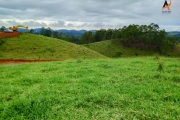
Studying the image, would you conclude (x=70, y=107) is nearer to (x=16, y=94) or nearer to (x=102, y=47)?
(x=16, y=94)

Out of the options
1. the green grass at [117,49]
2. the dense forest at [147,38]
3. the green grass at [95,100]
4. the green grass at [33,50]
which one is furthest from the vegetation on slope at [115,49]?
the green grass at [95,100]

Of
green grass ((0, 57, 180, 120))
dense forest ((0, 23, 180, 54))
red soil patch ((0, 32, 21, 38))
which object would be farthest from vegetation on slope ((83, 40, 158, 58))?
green grass ((0, 57, 180, 120))

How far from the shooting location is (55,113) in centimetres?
392

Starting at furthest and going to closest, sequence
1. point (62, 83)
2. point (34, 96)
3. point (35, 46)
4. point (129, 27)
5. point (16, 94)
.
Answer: point (129, 27) < point (35, 46) < point (62, 83) < point (16, 94) < point (34, 96)

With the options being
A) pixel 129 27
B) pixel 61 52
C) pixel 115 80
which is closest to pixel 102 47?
pixel 129 27

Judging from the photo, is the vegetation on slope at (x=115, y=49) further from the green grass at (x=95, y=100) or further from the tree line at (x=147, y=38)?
the green grass at (x=95, y=100)

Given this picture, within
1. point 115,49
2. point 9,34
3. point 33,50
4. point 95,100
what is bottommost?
point 115,49

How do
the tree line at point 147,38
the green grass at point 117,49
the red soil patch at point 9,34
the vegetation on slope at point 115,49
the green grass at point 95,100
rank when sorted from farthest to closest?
the tree line at point 147,38 < the green grass at point 117,49 < the vegetation on slope at point 115,49 < the red soil patch at point 9,34 < the green grass at point 95,100

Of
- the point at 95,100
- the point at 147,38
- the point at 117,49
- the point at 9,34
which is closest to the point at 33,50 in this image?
the point at 9,34

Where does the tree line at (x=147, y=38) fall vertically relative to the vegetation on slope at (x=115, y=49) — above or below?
above

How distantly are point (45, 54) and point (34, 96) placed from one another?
26.0m

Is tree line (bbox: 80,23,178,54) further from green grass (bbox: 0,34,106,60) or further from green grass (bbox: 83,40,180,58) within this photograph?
green grass (bbox: 0,34,106,60)

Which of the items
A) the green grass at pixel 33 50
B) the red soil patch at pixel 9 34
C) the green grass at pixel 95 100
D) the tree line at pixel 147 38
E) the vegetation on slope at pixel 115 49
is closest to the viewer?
the green grass at pixel 95 100

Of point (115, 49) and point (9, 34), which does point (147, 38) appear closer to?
point (115, 49)
